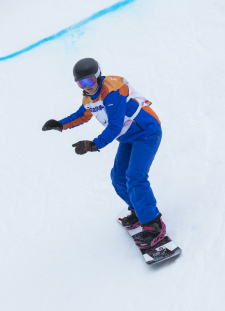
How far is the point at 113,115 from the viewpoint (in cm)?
209

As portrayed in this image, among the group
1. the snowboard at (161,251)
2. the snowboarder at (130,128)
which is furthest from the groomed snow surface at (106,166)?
the snowboarder at (130,128)

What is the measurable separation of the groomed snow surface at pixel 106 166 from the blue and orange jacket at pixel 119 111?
0.99 meters

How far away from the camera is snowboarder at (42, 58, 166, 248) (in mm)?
2102

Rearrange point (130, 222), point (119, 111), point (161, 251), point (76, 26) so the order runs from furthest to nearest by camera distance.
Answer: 1. point (76, 26)
2. point (130, 222)
3. point (161, 251)
4. point (119, 111)

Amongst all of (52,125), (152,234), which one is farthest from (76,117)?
(152,234)

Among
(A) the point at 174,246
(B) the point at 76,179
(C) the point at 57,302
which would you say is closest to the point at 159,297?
(A) the point at 174,246

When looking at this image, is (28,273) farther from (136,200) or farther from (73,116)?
(73,116)

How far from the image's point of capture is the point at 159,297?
1878 millimetres

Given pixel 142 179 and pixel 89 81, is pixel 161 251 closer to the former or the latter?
pixel 142 179

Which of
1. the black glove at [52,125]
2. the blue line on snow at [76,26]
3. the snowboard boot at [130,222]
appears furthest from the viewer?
the blue line on snow at [76,26]

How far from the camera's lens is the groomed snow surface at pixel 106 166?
7.05 feet

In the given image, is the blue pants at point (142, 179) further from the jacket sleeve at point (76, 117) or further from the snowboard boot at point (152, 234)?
the jacket sleeve at point (76, 117)

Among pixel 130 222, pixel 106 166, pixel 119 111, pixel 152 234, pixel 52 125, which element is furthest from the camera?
pixel 106 166

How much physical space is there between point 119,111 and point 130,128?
0.28 meters
